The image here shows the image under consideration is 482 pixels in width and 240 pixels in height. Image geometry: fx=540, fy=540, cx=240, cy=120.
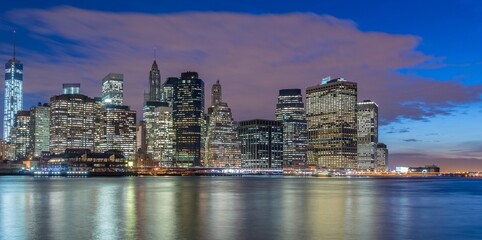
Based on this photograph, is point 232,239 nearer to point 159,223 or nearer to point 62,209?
point 159,223

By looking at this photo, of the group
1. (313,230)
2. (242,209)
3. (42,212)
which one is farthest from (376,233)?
(42,212)

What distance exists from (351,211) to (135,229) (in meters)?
Answer: 26.8

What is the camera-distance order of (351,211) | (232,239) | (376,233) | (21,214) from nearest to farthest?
(232,239), (376,233), (21,214), (351,211)

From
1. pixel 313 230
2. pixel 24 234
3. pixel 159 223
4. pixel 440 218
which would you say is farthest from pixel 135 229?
pixel 440 218

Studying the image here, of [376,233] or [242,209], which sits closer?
[376,233]

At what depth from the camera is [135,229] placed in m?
42.6

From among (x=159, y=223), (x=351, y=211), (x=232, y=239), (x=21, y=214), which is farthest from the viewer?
(x=351, y=211)

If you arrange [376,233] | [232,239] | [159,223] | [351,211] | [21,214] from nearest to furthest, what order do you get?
[232,239], [376,233], [159,223], [21,214], [351,211]

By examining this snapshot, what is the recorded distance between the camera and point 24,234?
39844 millimetres

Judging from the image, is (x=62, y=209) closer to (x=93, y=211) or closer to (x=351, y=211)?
(x=93, y=211)

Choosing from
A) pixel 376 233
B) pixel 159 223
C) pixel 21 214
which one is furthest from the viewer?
pixel 21 214

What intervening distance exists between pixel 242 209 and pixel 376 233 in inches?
880

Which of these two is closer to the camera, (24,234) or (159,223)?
(24,234)

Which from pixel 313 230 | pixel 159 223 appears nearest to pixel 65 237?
pixel 159 223
